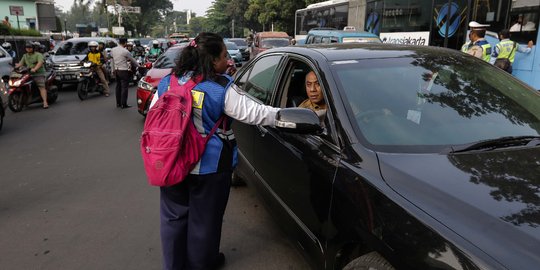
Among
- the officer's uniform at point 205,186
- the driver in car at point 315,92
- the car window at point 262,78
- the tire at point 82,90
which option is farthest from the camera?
the tire at point 82,90

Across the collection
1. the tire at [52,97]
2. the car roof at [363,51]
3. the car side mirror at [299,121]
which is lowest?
the tire at [52,97]

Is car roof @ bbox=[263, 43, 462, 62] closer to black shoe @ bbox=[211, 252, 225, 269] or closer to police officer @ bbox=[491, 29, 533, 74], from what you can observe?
black shoe @ bbox=[211, 252, 225, 269]

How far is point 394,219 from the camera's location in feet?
5.79

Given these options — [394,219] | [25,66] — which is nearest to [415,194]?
[394,219]

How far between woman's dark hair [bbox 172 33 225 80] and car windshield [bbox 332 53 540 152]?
76 cm

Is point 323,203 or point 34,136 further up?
point 323,203

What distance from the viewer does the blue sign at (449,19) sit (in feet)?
35.9

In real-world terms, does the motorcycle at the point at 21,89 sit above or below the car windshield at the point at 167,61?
below

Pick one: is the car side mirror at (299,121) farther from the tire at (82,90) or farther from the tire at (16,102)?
the tire at (82,90)

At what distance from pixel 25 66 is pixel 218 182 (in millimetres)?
10005

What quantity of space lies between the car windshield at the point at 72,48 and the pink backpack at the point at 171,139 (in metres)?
13.7

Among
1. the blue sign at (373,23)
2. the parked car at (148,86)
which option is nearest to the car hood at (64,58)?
the parked car at (148,86)

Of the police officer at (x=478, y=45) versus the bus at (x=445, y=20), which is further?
the bus at (x=445, y=20)

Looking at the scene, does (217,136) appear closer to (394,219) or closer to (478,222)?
(394,219)
